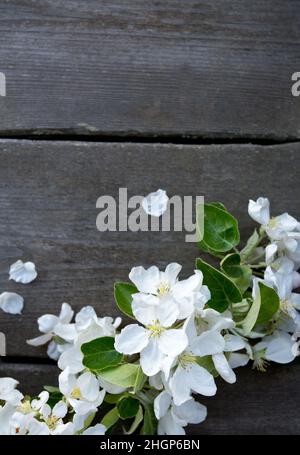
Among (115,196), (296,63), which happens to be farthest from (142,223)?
(296,63)

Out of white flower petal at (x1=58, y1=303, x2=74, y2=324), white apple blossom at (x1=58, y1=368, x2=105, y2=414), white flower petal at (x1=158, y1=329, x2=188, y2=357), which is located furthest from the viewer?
white flower petal at (x1=58, y1=303, x2=74, y2=324)

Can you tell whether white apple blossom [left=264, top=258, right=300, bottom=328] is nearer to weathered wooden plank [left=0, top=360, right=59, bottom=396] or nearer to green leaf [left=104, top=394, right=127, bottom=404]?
green leaf [left=104, top=394, right=127, bottom=404]

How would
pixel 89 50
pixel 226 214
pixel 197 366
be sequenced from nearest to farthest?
pixel 197 366 → pixel 226 214 → pixel 89 50

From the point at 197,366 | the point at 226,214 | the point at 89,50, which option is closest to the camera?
the point at 197,366

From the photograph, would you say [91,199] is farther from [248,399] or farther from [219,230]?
[248,399]

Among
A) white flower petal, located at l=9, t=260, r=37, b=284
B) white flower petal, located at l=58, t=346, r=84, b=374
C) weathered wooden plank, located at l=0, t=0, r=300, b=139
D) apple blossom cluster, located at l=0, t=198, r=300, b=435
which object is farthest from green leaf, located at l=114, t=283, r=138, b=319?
weathered wooden plank, located at l=0, t=0, r=300, b=139

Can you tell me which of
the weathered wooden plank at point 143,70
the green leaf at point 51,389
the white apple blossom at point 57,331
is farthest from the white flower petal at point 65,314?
the weathered wooden plank at point 143,70

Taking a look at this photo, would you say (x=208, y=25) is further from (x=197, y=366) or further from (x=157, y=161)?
(x=197, y=366)

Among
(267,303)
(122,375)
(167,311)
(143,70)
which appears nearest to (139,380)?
(122,375)
